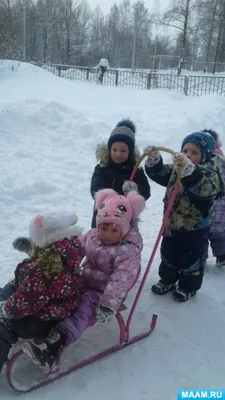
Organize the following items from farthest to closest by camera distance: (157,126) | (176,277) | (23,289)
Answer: (157,126), (176,277), (23,289)

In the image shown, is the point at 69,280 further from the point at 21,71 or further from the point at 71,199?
the point at 21,71

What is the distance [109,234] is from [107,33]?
166 ft

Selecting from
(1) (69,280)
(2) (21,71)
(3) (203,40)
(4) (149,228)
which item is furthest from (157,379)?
(3) (203,40)

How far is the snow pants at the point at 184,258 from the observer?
10.0 ft

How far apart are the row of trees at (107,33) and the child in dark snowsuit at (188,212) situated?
1653 cm

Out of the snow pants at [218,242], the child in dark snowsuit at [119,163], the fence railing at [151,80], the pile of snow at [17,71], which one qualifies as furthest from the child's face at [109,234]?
the fence railing at [151,80]

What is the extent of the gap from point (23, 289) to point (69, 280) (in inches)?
11.2

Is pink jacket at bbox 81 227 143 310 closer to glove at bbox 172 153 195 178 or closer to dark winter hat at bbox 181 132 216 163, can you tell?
glove at bbox 172 153 195 178

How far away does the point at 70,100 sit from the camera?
40.3 ft

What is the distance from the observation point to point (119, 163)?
321 centimetres

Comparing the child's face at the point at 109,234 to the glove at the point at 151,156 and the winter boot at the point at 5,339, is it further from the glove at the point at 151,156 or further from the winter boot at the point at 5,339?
the winter boot at the point at 5,339

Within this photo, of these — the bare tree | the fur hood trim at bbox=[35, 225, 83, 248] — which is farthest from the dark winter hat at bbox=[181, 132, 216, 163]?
the bare tree

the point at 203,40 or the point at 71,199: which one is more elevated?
the point at 203,40

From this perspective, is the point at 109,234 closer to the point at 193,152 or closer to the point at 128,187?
the point at 128,187
